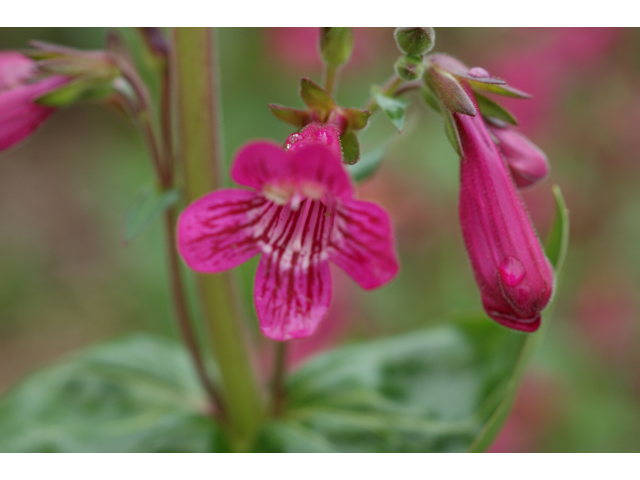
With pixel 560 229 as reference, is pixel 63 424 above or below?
below

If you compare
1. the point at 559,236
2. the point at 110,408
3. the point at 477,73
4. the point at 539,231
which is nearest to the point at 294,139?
the point at 477,73

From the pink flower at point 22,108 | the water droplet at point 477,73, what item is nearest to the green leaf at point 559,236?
the water droplet at point 477,73

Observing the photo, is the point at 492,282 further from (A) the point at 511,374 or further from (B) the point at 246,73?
(B) the point at 246,73

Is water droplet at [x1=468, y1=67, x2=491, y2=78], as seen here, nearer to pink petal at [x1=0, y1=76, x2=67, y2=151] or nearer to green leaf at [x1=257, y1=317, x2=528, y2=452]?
green leaf at [x1=257, y1=317, x2=528, y2=452]

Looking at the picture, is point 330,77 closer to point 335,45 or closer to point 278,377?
point 335,45

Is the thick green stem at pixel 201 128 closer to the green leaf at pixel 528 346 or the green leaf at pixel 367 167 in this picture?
the green leaf at pixel 367 167

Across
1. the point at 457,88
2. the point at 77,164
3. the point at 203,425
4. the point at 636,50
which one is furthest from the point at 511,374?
the point at 77,164
